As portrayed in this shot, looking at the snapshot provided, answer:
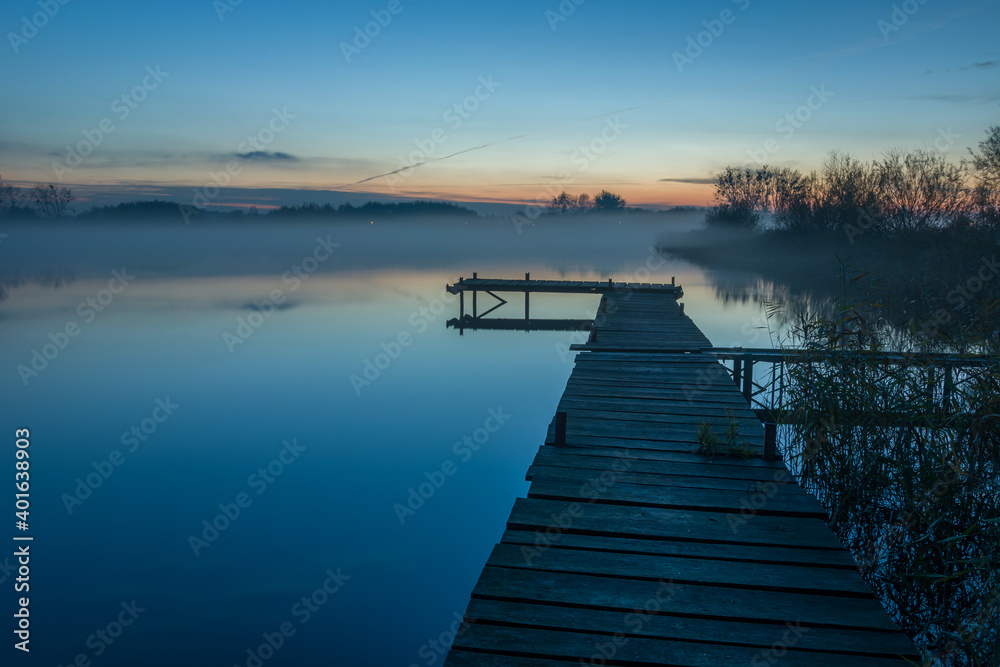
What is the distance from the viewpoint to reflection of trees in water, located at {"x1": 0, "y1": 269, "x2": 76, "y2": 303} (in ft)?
105

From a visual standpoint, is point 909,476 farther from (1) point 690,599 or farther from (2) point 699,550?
(1) point 690,599

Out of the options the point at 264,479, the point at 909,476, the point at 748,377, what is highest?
the point at 909,476

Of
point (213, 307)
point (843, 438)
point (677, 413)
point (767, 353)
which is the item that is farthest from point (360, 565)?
point (213, 307)

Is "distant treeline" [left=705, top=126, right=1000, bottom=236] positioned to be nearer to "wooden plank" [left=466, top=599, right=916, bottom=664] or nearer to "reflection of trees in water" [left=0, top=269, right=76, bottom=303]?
"wooden plank" [left=466, top=599, right=916, bottom=664]

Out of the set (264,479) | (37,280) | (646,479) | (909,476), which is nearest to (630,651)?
(646,479)

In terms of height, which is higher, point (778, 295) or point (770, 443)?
point (770, 443)

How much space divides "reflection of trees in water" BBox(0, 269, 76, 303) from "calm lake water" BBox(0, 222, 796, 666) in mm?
15740

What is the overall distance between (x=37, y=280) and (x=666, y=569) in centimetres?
4319

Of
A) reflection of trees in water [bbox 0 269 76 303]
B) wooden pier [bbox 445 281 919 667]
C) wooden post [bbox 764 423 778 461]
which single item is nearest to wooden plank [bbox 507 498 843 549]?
wooden pier [bbox 445 281 919 667]

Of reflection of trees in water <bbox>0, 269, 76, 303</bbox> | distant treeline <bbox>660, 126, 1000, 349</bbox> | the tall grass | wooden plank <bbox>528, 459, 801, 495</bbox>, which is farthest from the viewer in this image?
reflection of trees in water <bbox>0, 269, 76, 303</bbox>

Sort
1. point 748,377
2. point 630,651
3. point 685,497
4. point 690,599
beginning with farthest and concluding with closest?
1. point 748,377
2. point 685,497
3. point 690,599
4. point 630,651

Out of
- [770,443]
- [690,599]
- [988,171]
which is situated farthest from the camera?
[988,171]

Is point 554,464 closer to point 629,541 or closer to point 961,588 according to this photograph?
point 629,541

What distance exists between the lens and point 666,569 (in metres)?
3.64
